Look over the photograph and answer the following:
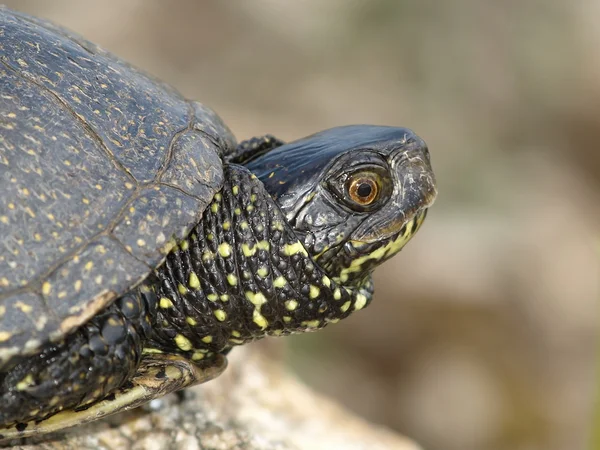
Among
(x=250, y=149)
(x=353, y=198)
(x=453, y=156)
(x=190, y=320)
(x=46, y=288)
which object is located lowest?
(x=46, y=288)

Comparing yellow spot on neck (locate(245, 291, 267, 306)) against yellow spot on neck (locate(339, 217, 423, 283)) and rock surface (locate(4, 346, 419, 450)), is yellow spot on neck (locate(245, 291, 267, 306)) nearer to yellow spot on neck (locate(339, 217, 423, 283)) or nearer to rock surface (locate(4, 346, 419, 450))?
yellow spot on neck (locate(339, 217, 423, 283))

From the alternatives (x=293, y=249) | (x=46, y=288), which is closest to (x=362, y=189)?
(x=293, y=249)

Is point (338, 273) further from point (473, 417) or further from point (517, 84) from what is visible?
point (517, 84)

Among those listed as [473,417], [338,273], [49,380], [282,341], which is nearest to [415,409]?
[473,417]

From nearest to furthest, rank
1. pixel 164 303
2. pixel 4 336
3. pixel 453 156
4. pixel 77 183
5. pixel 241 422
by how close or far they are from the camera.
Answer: pixel 4 336 → pixel 77 183 → pixel 164 303 → pixel 241 422 → pixel 453 156

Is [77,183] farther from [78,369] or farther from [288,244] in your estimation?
[288,244]

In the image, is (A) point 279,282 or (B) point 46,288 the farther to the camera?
(A) point 279,282

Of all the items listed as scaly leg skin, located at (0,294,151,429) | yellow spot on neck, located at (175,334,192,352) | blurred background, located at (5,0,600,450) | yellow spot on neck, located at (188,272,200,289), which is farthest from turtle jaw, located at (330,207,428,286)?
blurred background, located at (5,0,600,450)
